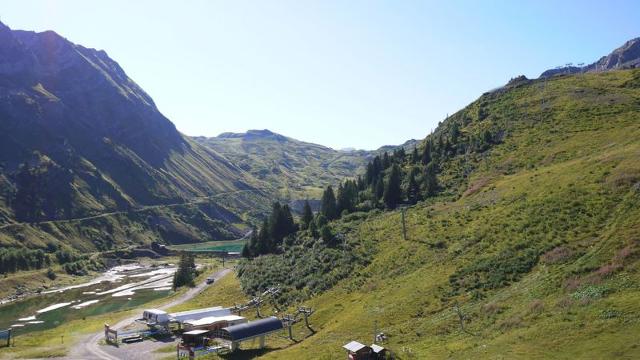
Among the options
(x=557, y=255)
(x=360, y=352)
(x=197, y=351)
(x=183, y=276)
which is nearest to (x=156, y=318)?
(x=197, y=351)

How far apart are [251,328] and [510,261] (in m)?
31.2

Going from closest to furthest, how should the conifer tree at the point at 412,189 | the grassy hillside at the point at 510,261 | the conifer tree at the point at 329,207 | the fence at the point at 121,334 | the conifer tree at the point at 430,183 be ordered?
the grassy hillside at the point at 510,261
the fence at the point at 121,334
the conifer tree at the point at 430,183
the conifer tree at the point at 412,189
the conifer tree at the point at 329,207

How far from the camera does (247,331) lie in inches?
2302

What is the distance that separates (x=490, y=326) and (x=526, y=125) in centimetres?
9534

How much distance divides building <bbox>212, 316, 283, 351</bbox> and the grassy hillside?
16.1 feet

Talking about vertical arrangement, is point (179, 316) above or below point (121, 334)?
above

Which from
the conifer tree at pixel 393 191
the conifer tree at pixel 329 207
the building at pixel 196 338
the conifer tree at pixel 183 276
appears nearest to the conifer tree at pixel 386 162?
the conifer tree at pixel 329 207

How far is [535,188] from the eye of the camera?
78062mm

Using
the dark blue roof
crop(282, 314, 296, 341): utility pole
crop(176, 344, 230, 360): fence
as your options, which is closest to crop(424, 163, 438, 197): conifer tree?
crop(282, 314, 296, 341): utility pole

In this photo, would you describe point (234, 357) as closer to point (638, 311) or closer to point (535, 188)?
point (638, 311)

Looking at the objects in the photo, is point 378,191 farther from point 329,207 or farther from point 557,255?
point 557,255

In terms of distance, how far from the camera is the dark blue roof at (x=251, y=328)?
5756 centimetres

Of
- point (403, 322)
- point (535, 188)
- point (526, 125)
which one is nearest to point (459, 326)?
point (403, 322)

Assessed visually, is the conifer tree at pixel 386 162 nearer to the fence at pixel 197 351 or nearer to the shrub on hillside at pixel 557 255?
the shrub on hillside at pixel 557 255
